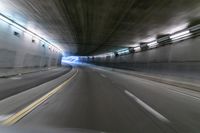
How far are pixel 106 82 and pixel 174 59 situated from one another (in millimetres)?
8204

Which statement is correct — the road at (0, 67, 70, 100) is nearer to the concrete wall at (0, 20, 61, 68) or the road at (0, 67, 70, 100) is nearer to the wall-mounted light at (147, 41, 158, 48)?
the concrete wall at (0, 20, 61, 68)

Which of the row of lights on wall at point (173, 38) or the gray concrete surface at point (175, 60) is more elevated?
the row of lights on wall at point (173, 38)

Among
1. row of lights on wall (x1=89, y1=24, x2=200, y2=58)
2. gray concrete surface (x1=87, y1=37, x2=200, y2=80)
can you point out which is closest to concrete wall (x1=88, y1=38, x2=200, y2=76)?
gray concrete surface (x1=87, y1=37, x2=200, y2=80)

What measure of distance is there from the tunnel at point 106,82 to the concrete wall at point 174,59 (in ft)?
0.28

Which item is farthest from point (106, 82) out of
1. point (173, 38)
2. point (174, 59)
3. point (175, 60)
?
point (173, 38)

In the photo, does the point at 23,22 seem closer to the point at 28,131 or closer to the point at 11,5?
the point at 11,5

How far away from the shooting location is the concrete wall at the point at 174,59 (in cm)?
1806

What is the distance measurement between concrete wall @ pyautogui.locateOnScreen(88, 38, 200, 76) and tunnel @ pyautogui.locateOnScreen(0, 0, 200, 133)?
3.4 inches

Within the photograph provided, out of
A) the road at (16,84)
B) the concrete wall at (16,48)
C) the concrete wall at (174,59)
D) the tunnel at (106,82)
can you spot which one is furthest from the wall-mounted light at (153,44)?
the concrete wall at (16,48)

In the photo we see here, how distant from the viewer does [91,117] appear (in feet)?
20.1

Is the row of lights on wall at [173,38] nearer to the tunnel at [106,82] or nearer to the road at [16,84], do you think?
the tunnel at [106,82]

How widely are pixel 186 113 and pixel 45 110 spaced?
4.63m

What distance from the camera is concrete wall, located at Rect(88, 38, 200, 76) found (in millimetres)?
18062

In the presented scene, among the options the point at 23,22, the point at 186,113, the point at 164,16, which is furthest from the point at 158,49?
the point at 186,113
